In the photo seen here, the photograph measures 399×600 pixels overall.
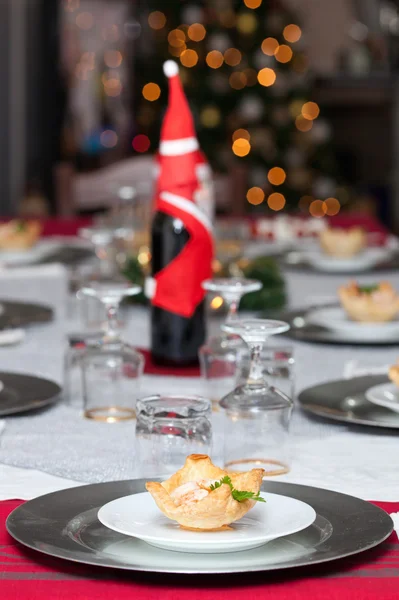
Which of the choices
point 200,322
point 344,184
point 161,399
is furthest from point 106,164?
point 161,399

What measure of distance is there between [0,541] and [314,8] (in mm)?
8811

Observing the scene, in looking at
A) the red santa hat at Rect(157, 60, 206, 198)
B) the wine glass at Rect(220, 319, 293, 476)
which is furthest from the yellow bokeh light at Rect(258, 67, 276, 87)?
the wine glass at Rect(220, 319, 293, 476)

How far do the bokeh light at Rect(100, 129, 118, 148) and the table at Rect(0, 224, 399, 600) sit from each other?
663cm

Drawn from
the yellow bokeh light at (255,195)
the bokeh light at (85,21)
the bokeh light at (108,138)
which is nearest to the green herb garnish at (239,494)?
the yellow bokeh light at (255,195)

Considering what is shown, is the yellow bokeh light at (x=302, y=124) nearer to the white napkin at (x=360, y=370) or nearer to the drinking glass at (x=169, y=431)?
the white napkin at (x=360, y=370)

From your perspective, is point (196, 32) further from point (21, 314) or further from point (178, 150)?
point (178, 150)

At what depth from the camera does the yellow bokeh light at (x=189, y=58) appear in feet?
26.0

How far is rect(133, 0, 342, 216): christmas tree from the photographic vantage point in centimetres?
791

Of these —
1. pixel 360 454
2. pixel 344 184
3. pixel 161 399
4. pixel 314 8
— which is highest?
pixel 314 8

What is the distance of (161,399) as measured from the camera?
41.1 inches

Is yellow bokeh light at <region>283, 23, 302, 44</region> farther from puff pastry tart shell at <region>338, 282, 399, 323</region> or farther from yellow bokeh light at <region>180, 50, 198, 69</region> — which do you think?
puff pastry tart shell at <region>338, 282, 399, 323</region>

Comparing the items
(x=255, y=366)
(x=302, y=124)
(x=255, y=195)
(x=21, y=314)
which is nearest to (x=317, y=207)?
(x=255, y=195)

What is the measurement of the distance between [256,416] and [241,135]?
23.0 feet

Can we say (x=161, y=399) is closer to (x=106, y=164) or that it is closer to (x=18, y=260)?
(x=18, y=260)
